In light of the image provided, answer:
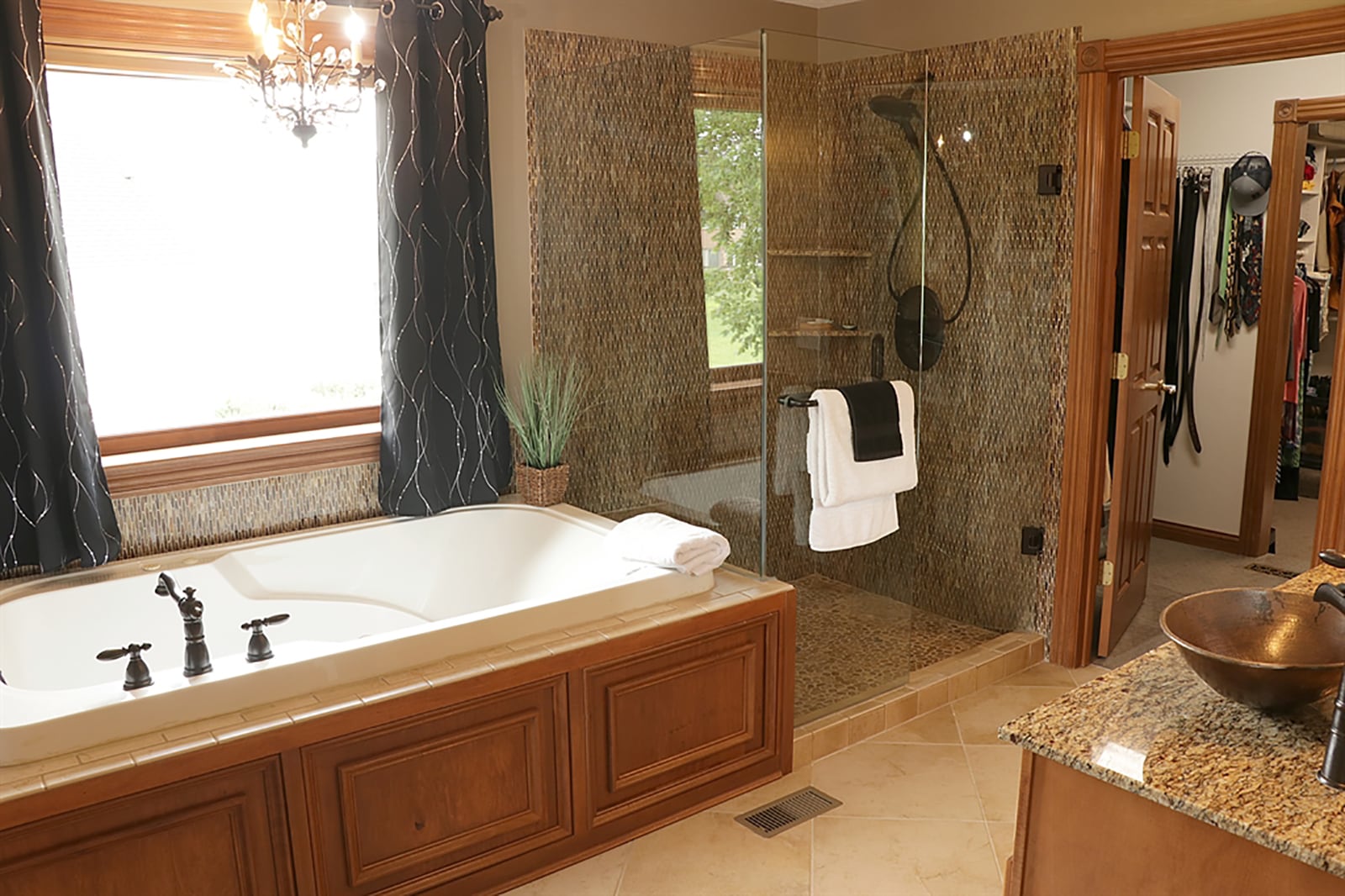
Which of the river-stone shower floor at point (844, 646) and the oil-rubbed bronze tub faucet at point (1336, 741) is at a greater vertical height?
the oil-rubbed bronze tub faucet at point (1336, 741)

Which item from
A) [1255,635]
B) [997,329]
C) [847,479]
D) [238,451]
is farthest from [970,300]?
[238,451]

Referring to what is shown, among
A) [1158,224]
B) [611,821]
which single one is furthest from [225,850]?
[1158,224]

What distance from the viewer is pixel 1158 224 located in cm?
387

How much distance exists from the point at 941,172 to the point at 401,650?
2426 millimetres

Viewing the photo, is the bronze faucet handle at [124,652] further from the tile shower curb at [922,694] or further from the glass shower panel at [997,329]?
the glass shower panel at [997,329]

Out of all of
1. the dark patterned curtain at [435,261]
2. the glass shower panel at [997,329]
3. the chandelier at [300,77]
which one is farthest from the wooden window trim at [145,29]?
the glass shower panel at [997,329]

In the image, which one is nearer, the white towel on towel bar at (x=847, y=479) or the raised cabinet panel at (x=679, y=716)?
the raised cabinet panel at (x=679, y=716)

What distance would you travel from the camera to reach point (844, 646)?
10.6 ft

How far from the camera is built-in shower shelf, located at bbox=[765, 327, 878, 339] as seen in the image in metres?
2.97

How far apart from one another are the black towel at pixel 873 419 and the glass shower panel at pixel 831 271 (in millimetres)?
40

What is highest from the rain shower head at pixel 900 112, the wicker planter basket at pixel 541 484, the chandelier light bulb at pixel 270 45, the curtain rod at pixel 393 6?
the curtain rod at pixel 393 6

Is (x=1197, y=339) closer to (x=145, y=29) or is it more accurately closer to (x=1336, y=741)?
(x=1336, y=741)

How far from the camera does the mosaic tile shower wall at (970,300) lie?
306 centimetres

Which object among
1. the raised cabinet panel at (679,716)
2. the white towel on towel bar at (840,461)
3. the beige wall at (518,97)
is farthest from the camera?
the beige wall at (518,97)
